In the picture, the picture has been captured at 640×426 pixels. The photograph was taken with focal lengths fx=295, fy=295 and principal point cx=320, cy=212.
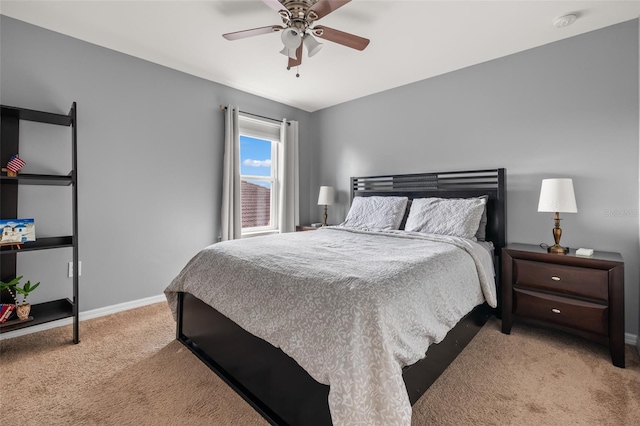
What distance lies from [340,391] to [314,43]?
2.07 meters

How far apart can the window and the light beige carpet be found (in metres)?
2.00

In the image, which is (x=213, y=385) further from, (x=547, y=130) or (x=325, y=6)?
(x=547, y=130)

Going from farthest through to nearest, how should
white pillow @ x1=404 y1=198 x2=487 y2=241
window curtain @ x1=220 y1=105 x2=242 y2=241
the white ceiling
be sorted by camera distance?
window curtain @ x1=220 y1=105 x2=242 y2=241 < white pillow @ x1=404 y1=198 x2=487 y2=241 < the white ceiling

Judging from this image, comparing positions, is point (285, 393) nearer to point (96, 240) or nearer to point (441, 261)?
point (441, 261)

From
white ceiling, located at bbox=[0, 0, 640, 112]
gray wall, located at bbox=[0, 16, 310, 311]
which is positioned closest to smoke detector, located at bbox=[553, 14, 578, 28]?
white ceiling, located at bbox=[0, 0, 640, 112]

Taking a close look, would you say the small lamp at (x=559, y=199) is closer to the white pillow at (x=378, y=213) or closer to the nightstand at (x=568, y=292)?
the nightstand at (x=568, y=292)

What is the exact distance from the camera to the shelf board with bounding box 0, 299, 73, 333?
206cm

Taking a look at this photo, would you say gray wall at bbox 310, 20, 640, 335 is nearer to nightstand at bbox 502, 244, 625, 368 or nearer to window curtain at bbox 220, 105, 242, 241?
nightstand at bbox 502, 244, 625, 368

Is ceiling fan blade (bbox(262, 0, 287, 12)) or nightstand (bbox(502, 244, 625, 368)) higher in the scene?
ceiling fan blade (bbox(262, 0, 287, 12))

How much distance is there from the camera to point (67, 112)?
2557 mm

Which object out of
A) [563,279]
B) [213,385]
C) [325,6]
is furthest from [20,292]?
[563,279]

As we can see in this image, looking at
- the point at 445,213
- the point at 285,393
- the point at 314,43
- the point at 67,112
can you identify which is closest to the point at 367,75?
the point at 314,43

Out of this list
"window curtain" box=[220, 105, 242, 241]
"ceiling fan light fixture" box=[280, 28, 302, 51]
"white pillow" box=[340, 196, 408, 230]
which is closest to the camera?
"ceiling fan light fixture" box=[280, 28, 302, 51]

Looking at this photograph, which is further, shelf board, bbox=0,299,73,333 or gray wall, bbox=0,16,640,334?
gray wall, bbox=0,16,640,334
